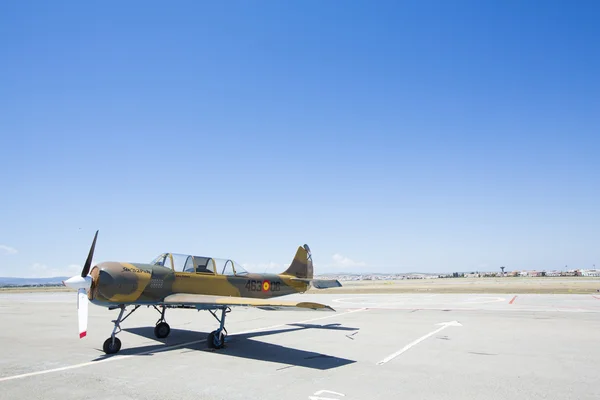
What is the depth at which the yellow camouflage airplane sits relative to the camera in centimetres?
1116

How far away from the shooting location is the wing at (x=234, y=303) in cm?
1019

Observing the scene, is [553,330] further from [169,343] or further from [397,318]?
[169,343]

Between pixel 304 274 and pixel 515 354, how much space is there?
1121 centimetres

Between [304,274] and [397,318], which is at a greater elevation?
[304,274]

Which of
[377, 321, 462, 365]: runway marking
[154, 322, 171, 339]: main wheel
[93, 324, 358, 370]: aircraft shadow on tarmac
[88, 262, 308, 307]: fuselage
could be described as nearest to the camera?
[93, 324, 358, 370]: aircraft shadow on tarmac

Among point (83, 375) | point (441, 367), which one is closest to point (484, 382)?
point (441, 367)

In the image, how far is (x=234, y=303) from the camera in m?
11.2

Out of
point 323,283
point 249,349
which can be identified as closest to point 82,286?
point 249,349

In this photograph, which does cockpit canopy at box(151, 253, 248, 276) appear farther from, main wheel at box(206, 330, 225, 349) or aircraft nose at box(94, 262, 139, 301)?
main wheel at box(206, 330, 225, 349)

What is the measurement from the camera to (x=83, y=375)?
28.2 ft

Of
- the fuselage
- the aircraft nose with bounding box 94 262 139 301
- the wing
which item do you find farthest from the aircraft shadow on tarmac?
the aircraft nose with bounding box 94 262 139 301

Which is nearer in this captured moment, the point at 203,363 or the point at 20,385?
the point at 20,385

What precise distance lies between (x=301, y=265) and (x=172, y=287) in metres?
8.39

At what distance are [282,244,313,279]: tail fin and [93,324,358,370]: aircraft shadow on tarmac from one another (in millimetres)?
4450
